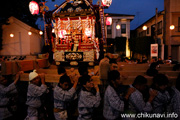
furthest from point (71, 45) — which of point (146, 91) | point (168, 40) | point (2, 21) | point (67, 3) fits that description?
point (168, 40)

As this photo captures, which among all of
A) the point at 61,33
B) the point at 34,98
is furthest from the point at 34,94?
the point at 61,33

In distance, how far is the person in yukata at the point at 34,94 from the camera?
10.7 ft

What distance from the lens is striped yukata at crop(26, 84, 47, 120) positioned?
325 centimetres

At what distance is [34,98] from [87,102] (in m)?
1.58

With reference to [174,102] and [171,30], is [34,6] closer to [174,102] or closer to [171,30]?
[174,102]

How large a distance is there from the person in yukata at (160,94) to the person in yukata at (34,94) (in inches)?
110

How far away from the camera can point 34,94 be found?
3.24m

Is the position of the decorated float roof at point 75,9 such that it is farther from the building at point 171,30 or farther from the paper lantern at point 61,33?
the building at point 171,30

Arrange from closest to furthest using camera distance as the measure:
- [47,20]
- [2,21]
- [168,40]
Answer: [47,20] → [2,21] → [168,40]

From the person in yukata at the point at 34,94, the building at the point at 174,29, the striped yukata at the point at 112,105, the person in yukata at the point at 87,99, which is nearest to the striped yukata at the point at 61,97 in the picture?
the person in yukata at the point at 87,99

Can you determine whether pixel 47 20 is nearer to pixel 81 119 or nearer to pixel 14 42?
pixel 81 119

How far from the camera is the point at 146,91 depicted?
112 inches

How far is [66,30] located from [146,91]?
813cm

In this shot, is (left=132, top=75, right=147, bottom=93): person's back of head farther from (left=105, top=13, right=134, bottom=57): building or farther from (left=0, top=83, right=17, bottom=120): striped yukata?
(left=105, top=13, right=134, bottom=57): building
